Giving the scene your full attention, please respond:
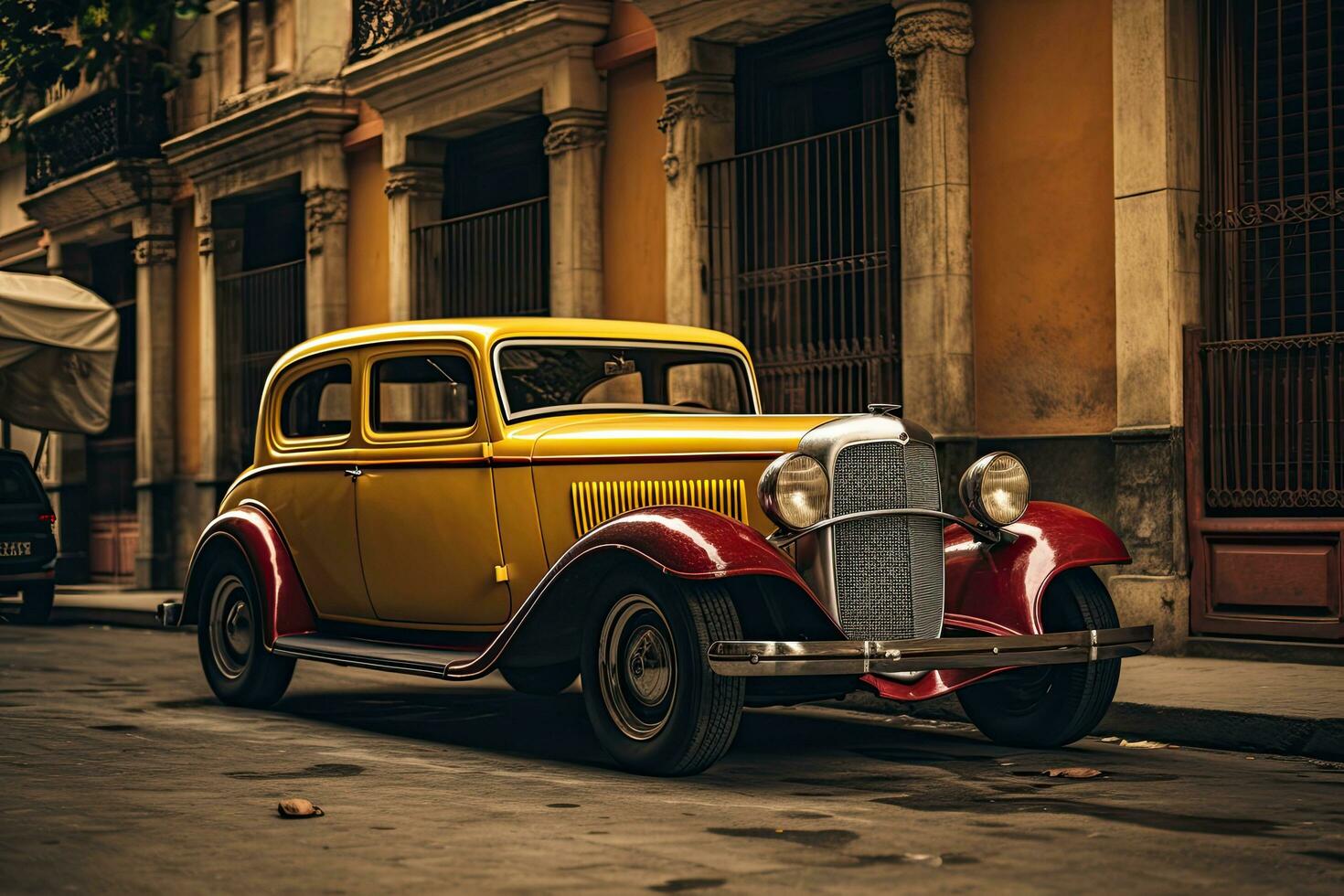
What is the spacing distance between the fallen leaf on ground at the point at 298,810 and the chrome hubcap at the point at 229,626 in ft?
11.9

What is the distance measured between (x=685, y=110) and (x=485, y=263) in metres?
3.53

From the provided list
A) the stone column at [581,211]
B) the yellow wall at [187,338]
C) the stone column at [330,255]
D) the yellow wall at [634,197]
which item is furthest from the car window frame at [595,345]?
the yellow wall at [187,338]

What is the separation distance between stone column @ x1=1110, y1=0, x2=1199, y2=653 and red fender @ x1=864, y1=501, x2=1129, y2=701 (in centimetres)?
324

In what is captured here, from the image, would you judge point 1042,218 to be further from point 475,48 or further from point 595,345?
point 475,48

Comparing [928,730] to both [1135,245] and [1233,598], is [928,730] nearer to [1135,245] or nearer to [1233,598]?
[1233,598]

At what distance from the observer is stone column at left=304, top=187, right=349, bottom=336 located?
1978 centimetres

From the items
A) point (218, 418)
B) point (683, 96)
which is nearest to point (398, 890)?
point (683, 96)

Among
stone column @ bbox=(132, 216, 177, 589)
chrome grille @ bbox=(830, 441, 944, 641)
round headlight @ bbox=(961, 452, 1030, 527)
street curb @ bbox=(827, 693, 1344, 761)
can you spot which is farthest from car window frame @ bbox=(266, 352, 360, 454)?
stone column @ bbox=(132, 216, 177, 589)

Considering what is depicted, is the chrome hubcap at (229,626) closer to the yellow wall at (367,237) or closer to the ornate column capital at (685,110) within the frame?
the ornate column capital at (685,110)

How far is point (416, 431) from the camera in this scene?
341 inches

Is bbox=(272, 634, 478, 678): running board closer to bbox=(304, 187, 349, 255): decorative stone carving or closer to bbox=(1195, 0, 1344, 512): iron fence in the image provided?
A: bbox=(1195, 0, 1344, 512): iron fence

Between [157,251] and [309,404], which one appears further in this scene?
[157,251]

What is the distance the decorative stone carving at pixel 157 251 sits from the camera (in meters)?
A: 23.6

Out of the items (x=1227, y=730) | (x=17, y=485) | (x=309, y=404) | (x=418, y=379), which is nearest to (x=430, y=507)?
(x=418, y=379)
